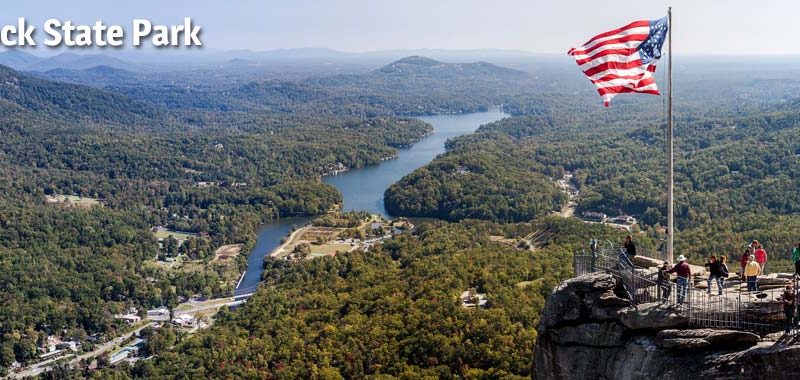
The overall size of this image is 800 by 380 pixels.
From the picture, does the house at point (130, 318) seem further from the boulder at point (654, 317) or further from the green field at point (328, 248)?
the boulder at point (654, 317)

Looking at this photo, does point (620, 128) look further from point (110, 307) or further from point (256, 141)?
point (110, 307)

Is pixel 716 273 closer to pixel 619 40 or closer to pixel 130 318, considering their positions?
pixel 619 40

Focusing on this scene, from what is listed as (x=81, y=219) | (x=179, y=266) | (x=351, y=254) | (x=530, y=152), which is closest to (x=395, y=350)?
(x=351, y=254)

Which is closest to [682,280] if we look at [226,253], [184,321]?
[184,321]

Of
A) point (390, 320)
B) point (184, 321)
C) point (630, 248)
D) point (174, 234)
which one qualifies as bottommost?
point (184, 321)

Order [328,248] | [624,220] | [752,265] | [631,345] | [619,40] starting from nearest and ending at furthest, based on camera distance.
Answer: [631,345] → [752,265] → [619,40] → [328,248] → [624,220]

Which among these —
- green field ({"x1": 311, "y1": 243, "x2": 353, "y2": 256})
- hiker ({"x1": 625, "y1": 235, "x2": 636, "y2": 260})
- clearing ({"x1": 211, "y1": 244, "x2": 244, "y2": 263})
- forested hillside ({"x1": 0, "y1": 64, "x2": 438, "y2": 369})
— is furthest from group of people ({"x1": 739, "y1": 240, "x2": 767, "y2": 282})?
clearing ({"x1": 211, "y1": 244, "x2": 244, "y2": 263})
